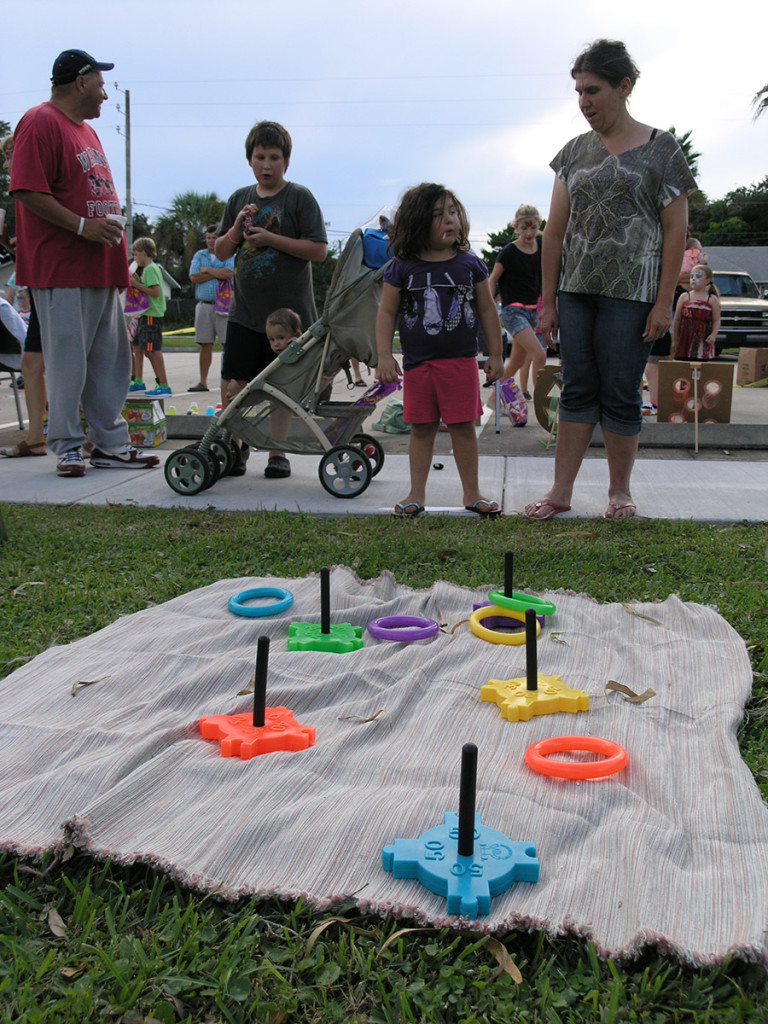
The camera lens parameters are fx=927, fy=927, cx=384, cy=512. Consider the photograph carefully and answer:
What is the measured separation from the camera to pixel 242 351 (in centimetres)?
576

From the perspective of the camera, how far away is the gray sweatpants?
5.68 meters

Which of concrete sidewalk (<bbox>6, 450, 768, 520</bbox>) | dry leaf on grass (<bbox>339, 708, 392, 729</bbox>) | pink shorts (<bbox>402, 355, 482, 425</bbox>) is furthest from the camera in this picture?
concrete sidewalk (<bbox>6, 450, 768, 520</bbox>)

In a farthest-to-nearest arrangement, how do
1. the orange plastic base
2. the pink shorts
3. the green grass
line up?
the pink shorts, the orange plastic base, the green grass

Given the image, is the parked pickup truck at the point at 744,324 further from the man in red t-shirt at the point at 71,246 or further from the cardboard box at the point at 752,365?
the man in red t-shirt at the point at 71,246

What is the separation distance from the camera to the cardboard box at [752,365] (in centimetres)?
1388

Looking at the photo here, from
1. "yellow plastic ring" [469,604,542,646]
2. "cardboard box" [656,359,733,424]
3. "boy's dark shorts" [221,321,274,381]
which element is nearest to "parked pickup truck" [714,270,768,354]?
"cardboard box" [656,359,733,424]

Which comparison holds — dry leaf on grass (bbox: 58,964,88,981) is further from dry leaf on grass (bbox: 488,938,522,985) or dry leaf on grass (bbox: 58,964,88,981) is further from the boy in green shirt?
the boy in green shirt

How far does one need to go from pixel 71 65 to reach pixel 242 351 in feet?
6.31

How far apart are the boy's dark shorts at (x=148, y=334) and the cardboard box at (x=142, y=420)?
11.9ft

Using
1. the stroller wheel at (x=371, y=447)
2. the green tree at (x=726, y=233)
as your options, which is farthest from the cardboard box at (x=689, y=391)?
the green tree at (x=726, y=233)

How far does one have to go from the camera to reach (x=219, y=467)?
221 inches

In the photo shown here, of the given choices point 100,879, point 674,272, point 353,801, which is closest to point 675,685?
point 353,801

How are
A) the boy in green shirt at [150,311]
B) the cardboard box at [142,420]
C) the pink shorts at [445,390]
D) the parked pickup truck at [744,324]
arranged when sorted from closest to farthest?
the pink shorts at [445,390] → the cardboard box at [142,420] → the boy in green shirt at [150,311] → the parked pickup truck at [744,324]

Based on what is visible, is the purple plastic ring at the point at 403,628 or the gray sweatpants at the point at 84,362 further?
the gray sweatpants at the point at 84,362
